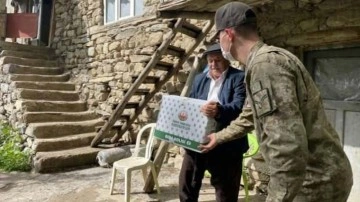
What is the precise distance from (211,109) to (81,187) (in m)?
2.72

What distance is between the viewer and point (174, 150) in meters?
5.26

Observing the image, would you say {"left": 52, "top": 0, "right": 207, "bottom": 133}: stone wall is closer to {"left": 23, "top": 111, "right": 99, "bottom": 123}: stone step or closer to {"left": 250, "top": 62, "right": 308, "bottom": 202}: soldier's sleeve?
{"left": 23, "top": 111, "right": 99, "bottom": 123}: stone step

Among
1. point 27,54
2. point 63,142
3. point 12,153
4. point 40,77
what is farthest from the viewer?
point 27,54

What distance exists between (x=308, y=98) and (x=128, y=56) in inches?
210

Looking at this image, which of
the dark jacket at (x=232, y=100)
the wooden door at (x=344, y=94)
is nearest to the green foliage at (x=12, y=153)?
the dark jacket at (x=232, y=100)

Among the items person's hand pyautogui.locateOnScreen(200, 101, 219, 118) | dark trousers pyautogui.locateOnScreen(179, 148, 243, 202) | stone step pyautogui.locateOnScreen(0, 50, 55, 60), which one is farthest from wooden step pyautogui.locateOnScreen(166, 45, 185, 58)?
stone step pyautogui.locateOnScreen(0, 50, 55, 60)

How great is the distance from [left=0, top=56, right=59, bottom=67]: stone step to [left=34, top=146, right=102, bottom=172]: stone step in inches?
114

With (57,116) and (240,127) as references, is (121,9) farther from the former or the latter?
(240,127)

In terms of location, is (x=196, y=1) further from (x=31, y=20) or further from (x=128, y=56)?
(x=31, y=20)

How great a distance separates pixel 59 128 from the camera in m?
6.12

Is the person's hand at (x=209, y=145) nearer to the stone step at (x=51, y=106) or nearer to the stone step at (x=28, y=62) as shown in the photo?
the stone step at (x=51, y=106)

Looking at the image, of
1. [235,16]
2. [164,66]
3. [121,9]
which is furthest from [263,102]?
[121,9]

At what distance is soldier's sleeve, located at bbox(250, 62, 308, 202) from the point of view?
1128 millimetres

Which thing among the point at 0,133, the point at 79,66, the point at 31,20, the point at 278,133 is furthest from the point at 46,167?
the point at 31,20
